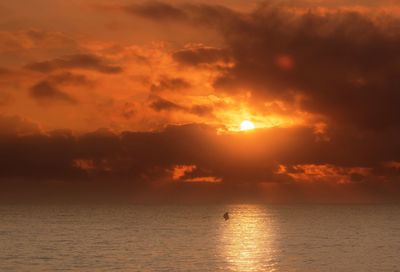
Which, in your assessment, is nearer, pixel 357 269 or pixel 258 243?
pixel 357 269

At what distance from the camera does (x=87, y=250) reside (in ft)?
416

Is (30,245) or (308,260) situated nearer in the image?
(308,260)

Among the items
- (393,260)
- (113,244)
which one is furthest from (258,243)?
(393,260)

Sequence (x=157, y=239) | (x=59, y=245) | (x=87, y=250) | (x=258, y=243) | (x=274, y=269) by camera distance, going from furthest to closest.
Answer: (x=157, y=239) → (x=258, y=243) → (x=59, y=245) → (x=87, y=250) → (x=274, y=269)

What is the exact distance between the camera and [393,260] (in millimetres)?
110625

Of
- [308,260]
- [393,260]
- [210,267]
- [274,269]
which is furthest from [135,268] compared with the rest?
[393,260]

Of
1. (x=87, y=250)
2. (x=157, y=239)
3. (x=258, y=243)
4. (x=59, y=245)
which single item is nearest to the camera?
(x=87, y=250)

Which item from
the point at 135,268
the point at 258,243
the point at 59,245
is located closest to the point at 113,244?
the point at 59,245

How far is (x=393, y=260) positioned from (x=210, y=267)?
109ft

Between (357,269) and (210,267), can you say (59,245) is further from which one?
(357,269)

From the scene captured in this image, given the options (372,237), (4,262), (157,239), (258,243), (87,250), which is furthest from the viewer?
(372,237)

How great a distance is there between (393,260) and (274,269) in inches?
1044

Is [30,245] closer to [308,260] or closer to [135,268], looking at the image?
[135,268]

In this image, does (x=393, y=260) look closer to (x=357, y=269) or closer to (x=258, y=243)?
(x=357, y=269)
